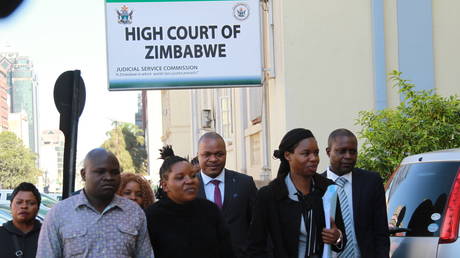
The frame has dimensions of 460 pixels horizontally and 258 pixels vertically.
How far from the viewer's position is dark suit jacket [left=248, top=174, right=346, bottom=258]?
17.7 feet

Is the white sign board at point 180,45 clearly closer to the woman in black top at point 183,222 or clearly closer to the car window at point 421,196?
the car window at point 421,196

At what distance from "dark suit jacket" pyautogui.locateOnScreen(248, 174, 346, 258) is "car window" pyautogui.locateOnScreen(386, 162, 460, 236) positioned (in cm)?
76

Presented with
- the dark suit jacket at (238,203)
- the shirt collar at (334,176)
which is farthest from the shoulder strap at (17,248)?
the shirt collar at (334,176)

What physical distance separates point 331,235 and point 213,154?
1.63 m

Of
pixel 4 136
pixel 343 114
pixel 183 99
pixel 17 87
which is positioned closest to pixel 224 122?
pixel 343 114

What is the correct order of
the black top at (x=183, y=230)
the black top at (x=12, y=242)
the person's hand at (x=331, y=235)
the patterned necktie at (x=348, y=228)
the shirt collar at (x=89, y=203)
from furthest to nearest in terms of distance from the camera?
the black top at (x=12, y=242) → the patterned necktie at (x=348, y=228) → the person's hand at (x=331, y=235) → the black top at (x=183, y=230) → the shirt collar at (x=89, y=203)

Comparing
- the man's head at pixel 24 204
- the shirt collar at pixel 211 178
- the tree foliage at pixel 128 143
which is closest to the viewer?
the man's head at pixel 24 204

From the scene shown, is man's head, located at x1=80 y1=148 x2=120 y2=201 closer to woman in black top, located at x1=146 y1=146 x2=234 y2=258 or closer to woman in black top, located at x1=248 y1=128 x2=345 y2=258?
woman in black top, located at x1=146 y1=146 x2=234 y2=258

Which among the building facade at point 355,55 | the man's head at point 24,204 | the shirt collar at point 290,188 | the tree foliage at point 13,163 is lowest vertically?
the tree foliage at point 13,163

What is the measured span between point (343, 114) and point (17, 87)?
192 m

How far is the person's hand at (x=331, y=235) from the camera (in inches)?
210

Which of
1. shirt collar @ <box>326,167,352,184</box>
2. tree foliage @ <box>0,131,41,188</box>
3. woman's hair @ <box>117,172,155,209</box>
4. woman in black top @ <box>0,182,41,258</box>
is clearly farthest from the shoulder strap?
tree foliage @ <box>0,131,41,188</box>

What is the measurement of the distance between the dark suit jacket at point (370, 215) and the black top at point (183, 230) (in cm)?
123

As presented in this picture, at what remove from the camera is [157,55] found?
12.3 m
